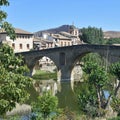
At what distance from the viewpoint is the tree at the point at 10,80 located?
816 cm

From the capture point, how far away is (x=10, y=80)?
8203mm

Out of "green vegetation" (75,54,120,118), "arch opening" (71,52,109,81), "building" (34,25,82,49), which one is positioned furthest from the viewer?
"building" (34,25,82,49)

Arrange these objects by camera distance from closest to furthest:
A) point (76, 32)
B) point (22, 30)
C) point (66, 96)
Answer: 1. point (66, 96)
2. point (22, 30)
3. point (76, 32)

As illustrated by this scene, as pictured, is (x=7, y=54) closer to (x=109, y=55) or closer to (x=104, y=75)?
(x=104, y=75)

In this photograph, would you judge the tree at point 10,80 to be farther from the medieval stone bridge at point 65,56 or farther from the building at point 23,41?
the building at point 23,41

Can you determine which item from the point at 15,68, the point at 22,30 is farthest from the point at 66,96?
the point at 22,30

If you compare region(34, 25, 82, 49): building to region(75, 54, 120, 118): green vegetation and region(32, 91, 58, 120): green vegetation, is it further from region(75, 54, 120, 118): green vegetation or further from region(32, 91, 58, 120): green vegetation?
region(32, 91, 58, 120): green vegetation

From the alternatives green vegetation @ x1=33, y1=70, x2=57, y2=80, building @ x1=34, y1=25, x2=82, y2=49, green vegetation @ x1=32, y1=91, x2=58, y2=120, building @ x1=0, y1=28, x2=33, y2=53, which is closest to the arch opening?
green vegetation @ x1=33, y1=70, x2=57, y2=80

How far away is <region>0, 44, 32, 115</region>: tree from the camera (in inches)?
321

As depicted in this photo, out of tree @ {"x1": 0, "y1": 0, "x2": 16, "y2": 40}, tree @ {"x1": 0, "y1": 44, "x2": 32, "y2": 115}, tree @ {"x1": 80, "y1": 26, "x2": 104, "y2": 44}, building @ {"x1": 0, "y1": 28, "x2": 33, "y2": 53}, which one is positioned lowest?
tree @ {"x1": 0, "y1": 44, "x2": 32, "y2": 115}

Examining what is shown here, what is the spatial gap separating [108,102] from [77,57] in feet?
108

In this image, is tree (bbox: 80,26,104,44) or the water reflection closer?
the water reflection

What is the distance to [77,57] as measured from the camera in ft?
171

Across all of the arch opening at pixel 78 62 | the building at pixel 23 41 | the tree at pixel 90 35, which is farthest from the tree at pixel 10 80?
the tree at pixel 90 35
